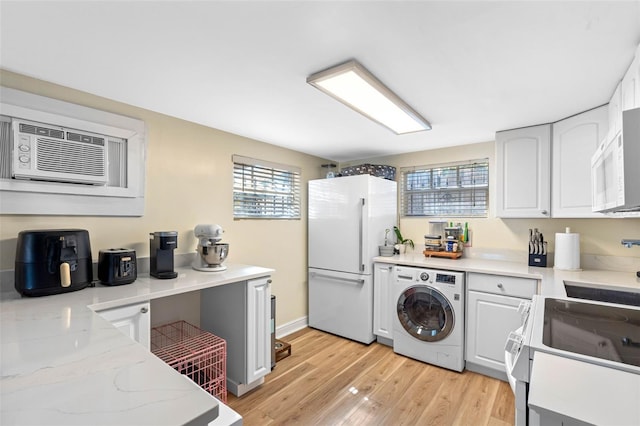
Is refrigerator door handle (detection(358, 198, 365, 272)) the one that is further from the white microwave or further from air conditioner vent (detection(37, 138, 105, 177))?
air conditioner vent (detection(37, 138, 105, 177))

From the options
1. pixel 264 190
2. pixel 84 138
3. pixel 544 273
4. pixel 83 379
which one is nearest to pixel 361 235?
pixel 264 190

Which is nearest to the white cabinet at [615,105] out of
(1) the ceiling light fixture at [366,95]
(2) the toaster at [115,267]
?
(1) the ceiling light fixture at [366,95]

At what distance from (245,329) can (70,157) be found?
1601 mm

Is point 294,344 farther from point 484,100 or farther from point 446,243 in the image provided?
point 484,100

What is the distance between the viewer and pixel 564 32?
125 centimetres

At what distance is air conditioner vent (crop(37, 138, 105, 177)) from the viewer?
1.75m

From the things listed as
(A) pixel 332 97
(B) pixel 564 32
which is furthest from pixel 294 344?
(B) pixel 564 32

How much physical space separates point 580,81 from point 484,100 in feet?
1.60

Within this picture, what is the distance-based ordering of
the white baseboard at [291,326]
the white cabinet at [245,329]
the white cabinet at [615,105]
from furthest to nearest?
the white baseboard at [291,326], the white cabinet at [245,329], the white cabinet at [615,105]

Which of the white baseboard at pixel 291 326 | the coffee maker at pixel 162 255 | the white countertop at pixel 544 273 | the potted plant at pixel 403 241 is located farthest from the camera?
the potted plant at pixel 403 241

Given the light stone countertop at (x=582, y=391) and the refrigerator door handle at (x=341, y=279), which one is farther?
the refrigerator door handle at (x=341, y=279)

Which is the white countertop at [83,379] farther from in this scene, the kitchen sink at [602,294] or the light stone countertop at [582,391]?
the kitchen sink at [602,294]

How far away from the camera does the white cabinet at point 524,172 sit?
2.46 m

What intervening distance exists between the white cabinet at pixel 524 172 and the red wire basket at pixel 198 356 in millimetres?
2660
